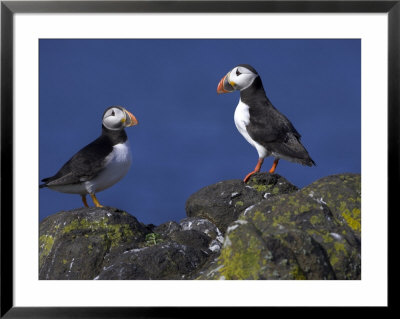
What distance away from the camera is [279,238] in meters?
5.42

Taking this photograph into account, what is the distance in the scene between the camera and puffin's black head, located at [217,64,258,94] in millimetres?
8047

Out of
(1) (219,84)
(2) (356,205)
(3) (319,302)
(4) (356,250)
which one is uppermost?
(1) (219,84)

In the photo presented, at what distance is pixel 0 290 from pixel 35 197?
88 centimetres

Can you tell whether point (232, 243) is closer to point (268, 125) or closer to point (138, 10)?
point (138, 10)

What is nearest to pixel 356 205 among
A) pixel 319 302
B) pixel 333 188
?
pixel 333 188

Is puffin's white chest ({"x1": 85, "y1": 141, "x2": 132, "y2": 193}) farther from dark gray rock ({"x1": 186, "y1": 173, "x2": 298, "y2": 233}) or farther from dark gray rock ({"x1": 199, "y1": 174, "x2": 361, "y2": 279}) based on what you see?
dark gray rock ({"x1": 199, "y1": 174, "x2": 361, "y2": 279})

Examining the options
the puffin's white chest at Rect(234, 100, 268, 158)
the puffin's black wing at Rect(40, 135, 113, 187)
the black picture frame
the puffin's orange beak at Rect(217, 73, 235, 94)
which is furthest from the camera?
the puffin's white chest at Rect(234, 100, 268, 158)

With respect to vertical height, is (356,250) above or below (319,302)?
above

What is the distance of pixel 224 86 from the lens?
26.8ft

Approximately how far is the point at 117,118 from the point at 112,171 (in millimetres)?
643

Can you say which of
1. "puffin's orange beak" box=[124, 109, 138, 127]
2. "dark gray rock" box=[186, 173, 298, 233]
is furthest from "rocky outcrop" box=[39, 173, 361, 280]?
"puffin's orange beak" box=[124, 109, 138, 127]

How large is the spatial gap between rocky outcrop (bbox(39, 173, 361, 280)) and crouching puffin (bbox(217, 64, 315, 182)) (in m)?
1.31

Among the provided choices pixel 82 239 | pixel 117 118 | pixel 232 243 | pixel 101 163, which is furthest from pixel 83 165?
pixel 232 243

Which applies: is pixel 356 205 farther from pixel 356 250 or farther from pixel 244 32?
pixel 244 32
